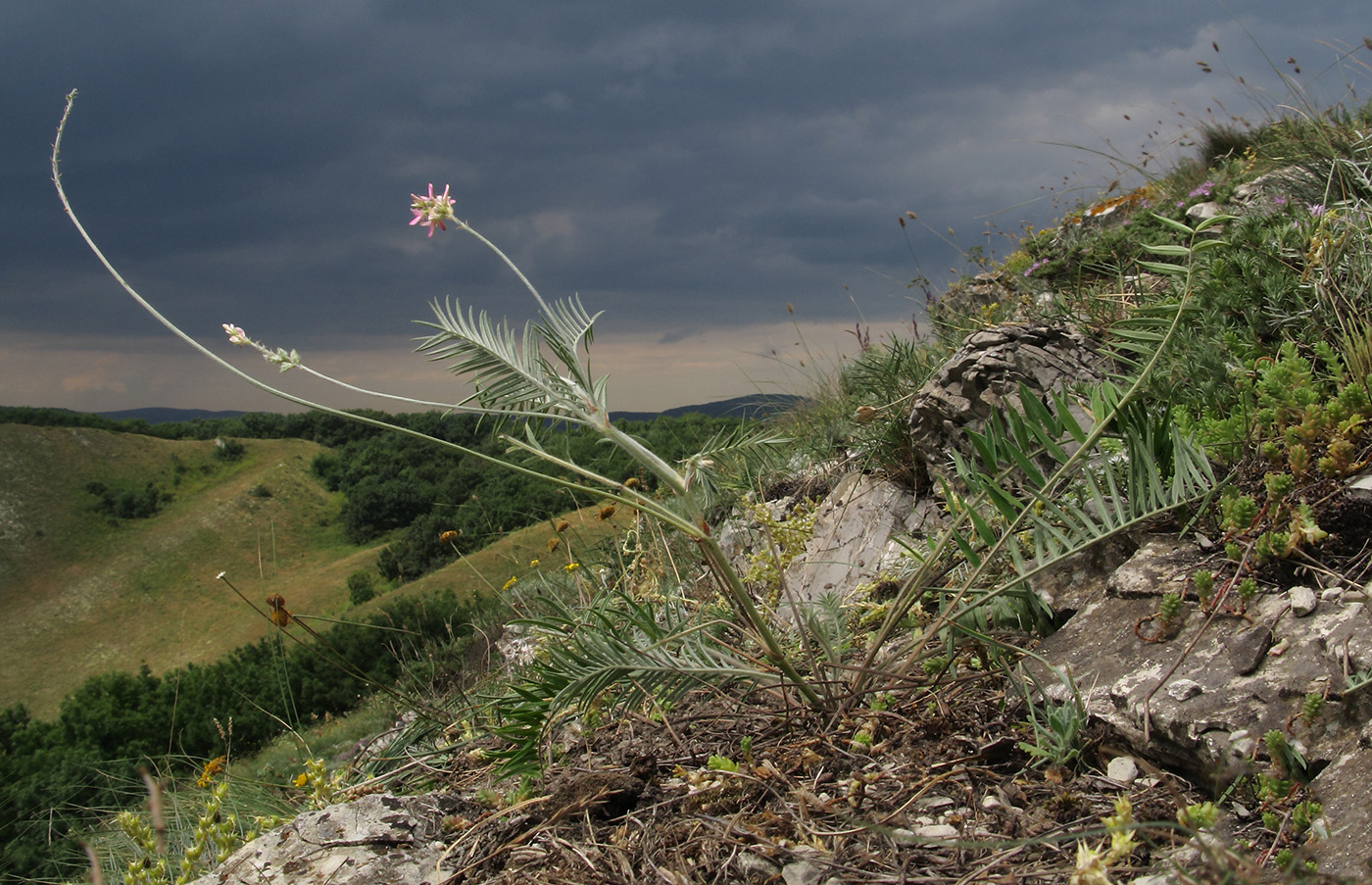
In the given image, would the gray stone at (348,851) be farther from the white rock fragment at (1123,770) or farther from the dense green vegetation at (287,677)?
the white rock fragment at (1123,770)

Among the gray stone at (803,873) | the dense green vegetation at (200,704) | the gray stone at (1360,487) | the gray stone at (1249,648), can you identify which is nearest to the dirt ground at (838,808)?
the gray stone at (803,873)

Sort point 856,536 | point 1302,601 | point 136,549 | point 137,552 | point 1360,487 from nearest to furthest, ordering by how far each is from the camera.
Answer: point 1302,601 → point 1360,487 → point 856,536 → point 137,552 → point 136,549

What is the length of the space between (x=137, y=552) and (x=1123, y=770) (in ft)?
229

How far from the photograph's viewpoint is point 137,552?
54812 millimetres

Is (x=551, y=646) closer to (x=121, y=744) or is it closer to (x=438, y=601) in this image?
(x=438, y=601)

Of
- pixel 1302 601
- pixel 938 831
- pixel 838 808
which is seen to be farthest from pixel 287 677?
pixel 1302 601

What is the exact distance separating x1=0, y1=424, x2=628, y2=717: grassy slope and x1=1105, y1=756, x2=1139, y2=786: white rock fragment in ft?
150

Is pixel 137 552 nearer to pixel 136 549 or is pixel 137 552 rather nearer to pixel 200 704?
pixel 136 549

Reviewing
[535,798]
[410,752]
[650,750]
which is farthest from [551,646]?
[410,752]

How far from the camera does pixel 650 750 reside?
2.27m

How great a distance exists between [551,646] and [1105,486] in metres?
1.98

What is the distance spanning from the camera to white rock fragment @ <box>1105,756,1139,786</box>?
1.68 meters

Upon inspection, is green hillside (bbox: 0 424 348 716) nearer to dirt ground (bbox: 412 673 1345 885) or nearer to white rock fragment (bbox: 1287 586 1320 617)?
dirt ground (bbox: 412 673 1345 885)

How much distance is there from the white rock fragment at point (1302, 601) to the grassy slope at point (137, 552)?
46037mm
